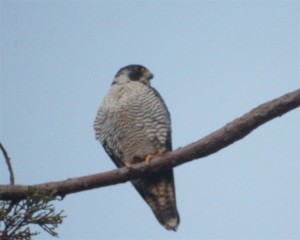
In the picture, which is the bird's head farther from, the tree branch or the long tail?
the tree branch

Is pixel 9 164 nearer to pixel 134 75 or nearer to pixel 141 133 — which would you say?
pixel 141 133

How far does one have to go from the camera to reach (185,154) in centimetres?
412

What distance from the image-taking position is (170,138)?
6.27 m

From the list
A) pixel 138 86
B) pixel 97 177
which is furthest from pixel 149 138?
pixel 97 177

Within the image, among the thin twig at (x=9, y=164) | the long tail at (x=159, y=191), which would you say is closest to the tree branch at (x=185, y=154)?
the thin twig at (x=9, y=164)

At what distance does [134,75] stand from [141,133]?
4.10 feet

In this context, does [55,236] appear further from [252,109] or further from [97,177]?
[252,109]

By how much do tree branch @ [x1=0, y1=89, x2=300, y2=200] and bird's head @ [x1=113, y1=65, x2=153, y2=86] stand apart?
2.66 metres

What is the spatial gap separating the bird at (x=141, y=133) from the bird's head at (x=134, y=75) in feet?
1.70

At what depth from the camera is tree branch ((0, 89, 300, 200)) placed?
140 inches

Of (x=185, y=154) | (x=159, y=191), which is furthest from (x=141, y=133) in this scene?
(x=185, y=154)

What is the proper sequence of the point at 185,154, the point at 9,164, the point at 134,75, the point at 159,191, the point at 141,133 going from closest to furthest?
the point at 9,164 < the point at 185,154 < the point at 159,191 < the point at 141,133 < the point at 134,75

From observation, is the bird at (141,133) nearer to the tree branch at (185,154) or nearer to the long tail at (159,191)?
the long tail at (159,191)

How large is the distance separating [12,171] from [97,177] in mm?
674
